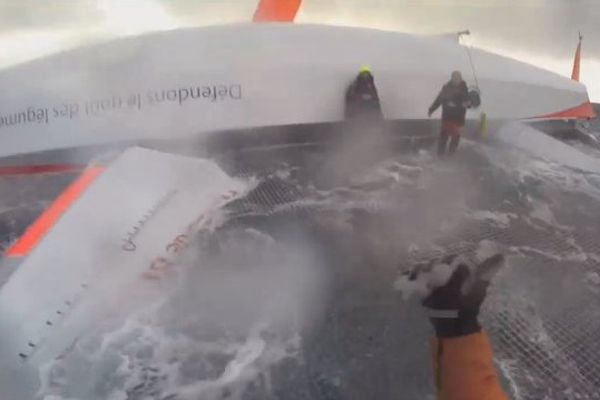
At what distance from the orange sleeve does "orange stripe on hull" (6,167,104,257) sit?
2.06 m

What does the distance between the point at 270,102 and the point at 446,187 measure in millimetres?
1559

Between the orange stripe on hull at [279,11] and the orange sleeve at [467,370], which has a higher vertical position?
the orange stripe on hull at [279,11]

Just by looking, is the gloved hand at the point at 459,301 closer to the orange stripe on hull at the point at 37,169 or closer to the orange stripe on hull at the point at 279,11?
the orange stripe on hull at the point at 37,169

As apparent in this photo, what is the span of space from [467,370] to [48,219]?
2.29 metres

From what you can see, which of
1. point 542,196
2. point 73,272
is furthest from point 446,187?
point 73,272

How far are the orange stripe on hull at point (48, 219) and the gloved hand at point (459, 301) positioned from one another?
2014mm

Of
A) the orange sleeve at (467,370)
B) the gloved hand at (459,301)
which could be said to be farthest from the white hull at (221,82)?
the orange sleeve at (467,370)

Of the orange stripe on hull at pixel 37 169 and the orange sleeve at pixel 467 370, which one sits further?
the orange stripe on hull at pixel 37 169

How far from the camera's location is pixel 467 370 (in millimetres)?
1439

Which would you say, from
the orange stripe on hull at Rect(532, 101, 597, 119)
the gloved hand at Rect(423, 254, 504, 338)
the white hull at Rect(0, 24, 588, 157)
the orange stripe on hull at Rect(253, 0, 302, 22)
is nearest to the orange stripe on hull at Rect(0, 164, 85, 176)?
the white hull at Rect(0, 24, 588, 157)

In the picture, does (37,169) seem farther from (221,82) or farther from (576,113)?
(576,113)

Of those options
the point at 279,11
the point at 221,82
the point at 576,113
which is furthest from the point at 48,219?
the point at 576,113

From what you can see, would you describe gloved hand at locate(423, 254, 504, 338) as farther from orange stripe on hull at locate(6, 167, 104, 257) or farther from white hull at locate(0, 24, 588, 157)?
white hull at locate(0, 24, 588, 157)

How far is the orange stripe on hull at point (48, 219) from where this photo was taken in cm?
279
